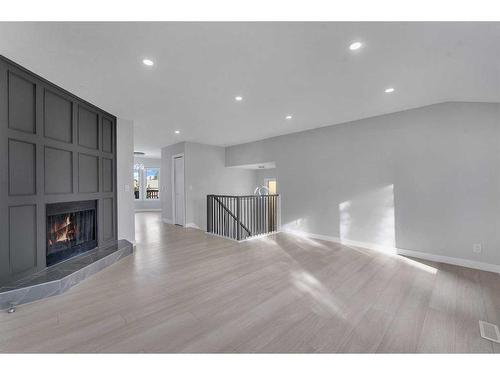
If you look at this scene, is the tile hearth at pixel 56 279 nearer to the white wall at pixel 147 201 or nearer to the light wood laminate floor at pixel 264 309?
the light wood laminate floor at pixel 264 309

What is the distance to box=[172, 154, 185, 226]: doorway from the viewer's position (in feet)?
20.7

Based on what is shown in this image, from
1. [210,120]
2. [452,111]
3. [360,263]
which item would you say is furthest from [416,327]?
[210,120]

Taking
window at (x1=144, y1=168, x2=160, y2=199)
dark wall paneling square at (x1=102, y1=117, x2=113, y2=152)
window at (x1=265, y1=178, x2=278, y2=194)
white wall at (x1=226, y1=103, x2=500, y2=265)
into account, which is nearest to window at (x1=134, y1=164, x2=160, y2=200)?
window at (x1=144, y1=168, x2=160, y2=199)

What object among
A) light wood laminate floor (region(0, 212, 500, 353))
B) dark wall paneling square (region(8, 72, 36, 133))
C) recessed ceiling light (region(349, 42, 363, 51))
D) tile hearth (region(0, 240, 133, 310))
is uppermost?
recessed ceiling light (region(349, 42, 363, 51))

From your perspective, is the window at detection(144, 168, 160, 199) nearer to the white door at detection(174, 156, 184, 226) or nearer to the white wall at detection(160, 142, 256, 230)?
the white wall at detection(160, 142, 256, 230)

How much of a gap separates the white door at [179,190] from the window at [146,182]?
4264 mm

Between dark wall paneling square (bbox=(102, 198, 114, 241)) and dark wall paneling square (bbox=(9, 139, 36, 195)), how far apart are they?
1235 mm

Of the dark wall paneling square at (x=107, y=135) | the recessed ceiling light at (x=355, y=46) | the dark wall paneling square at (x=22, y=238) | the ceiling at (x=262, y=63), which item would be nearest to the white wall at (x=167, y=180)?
the dark wall paneling square at (x=107, y=135)

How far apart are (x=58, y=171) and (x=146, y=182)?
7648 mm

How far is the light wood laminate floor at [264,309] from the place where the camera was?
1.56 metres

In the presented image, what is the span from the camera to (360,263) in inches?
128

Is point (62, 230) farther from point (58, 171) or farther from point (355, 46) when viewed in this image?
point (355, 46)

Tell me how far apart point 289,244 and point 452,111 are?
11.8 feet
